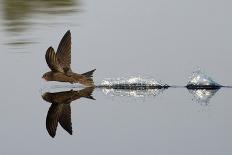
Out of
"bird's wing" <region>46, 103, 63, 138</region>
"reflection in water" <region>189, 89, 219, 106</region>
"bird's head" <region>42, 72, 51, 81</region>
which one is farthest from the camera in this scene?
"bird's head" <region>42, 72, 51, 81</region>

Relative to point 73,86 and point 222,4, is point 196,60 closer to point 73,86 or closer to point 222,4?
point 73,86

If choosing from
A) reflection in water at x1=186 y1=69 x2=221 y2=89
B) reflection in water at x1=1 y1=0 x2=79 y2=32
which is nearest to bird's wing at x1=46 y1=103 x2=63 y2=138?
reflection in water at x1=186 y1=69 x2=221 y2=89

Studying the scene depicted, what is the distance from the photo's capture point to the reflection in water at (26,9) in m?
9.95

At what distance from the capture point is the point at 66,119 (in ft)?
18.6

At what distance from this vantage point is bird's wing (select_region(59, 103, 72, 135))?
5492mm

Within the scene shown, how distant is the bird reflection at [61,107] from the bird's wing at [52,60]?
183 millimetres

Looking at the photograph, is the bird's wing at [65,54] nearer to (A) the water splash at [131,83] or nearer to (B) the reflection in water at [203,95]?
(A) the water splash at [131,83]

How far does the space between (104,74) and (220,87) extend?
97 cm

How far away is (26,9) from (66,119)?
5.83 meters

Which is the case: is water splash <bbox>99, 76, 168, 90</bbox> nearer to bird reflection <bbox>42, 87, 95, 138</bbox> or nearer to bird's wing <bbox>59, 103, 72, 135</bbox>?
bird reflection <bbox>42, 87, 95, 138</bbox>

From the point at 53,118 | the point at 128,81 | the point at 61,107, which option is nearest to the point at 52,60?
the point at 61,107

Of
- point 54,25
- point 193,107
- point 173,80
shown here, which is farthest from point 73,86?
point 54,25

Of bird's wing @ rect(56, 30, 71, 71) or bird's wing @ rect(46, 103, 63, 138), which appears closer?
bird's wing @ rect(46, 103, 63, 138)

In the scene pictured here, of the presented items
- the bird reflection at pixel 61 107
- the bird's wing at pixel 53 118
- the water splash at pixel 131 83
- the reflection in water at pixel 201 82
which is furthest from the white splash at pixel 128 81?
the bird's wing at pixel 53 118
